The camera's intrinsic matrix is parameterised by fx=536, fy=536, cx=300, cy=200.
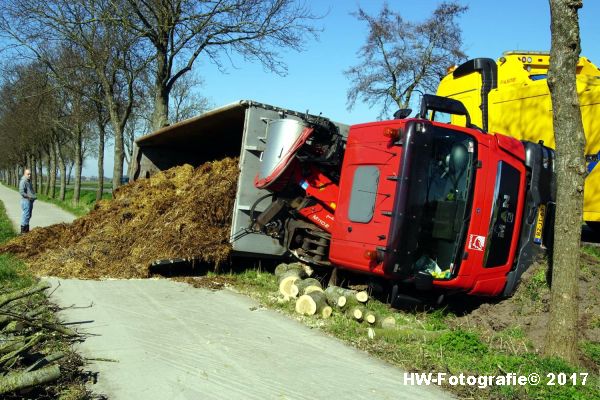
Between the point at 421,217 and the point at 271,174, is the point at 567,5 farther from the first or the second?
the point at 271,174

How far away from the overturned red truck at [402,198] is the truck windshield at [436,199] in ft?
0.04

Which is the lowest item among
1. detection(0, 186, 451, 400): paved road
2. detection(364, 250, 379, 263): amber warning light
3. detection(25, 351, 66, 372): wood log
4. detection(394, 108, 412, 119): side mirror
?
detection(0, 186, 451, 400): paved road

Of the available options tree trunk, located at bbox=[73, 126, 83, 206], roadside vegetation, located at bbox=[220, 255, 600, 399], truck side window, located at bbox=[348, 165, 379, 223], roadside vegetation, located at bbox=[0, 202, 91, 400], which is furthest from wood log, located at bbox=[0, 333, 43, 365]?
tree trunk, located at bbox=[73, 126, 83, 206]

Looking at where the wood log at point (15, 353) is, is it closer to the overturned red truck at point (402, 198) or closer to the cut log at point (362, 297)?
the overturned red truck at point (402, 198)

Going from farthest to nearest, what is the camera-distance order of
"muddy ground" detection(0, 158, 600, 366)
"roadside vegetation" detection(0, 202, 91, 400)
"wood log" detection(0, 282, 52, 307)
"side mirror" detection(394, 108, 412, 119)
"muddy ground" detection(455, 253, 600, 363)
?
"side mirror" detection(394, 108, 412, 119)
"muddy ground" detection(0, 158, 600, 366)
"muddy ground" detection(455, 253, 600, 363)
"wood log" detection(0, 282, 52, 307)
"roadside vegetation" detection(0, 202, 91, 400)

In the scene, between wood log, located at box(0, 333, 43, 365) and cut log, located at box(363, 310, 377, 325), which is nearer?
wood log, located at box(0, 333, 43, 365)

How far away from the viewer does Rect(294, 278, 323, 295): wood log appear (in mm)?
7457

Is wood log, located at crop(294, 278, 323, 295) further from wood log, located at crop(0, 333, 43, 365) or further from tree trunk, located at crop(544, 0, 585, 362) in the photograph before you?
wood log, located at crop(0, 333, 43, 365)

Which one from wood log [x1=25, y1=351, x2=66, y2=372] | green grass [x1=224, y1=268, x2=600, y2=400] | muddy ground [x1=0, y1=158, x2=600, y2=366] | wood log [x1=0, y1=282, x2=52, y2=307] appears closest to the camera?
wood log [x1=25, y1=351, x2=66, y2=372]

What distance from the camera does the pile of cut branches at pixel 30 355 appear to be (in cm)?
387

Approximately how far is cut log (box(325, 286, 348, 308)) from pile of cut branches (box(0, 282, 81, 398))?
315 centimetres

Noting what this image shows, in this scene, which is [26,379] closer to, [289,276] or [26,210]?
[289,276]

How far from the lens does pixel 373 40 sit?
21.2m

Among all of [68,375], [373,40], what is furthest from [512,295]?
[373,40]
